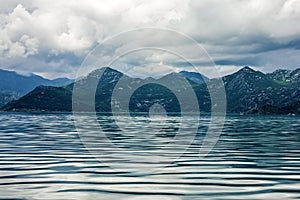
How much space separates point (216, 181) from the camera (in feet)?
95.9

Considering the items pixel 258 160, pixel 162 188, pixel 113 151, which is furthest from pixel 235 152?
pixel 162 188

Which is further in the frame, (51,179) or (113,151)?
(113,151)

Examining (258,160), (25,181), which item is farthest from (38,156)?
(258,160)

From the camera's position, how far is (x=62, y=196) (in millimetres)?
24062

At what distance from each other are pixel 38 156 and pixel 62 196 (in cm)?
2114

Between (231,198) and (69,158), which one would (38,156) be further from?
(231,198)

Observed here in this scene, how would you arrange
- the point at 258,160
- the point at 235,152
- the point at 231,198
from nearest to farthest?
the point at 231,198 → the point at 258,160 → the point at 235,152

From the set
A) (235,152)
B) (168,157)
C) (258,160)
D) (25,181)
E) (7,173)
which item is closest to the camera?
(25,181)

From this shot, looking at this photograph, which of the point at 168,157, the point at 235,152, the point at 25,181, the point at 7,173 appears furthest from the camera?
the point at 235,152

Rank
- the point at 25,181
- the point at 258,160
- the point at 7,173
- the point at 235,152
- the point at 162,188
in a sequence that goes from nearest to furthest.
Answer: the point at 162,188 < the point at 25,181 < the point at 7,173 < the point at 258,160 < the point at 235,152

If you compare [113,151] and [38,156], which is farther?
[113,151]

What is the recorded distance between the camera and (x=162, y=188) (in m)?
26.7

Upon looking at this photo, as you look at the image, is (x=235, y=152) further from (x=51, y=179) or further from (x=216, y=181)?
(x=51, y=179)

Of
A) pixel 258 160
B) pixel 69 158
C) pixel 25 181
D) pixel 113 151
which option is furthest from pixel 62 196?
pixel 113 151
